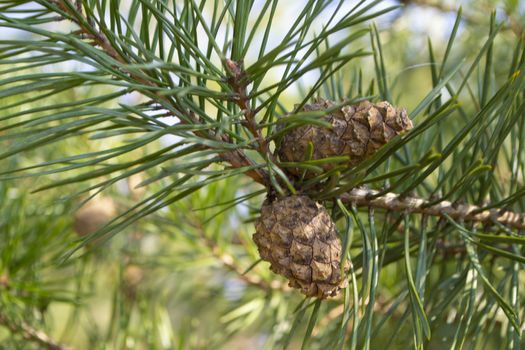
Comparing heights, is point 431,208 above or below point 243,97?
below

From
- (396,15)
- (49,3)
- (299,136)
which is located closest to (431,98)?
(299,136)

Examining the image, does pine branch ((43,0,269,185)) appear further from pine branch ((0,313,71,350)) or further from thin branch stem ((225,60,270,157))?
pine branch ((0,313,71,350))

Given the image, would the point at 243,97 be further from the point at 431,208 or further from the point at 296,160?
the point at 431,208

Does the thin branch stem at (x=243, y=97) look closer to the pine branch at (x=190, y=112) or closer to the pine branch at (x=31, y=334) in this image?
the pine branch at (x=190, y=112)

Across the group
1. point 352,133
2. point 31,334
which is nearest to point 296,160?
point 352,133

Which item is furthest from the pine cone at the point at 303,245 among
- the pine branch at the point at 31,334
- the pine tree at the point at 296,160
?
the pine branch at the point at 31,334

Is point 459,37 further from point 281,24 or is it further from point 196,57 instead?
point 196,57

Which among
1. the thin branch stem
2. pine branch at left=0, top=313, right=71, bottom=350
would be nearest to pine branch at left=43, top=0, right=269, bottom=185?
the thin branch stem
